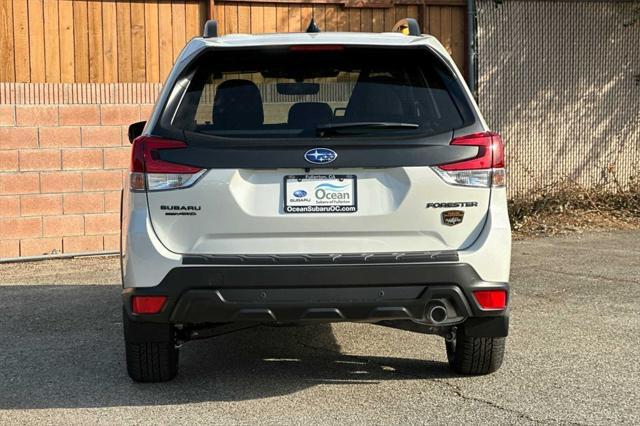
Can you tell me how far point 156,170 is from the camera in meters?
5.19

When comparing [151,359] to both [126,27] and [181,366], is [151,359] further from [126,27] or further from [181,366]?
[126,27]

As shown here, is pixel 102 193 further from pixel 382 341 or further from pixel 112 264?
pixel 382 341

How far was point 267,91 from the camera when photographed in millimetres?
5625

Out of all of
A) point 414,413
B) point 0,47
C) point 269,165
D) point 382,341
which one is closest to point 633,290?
point 382,341

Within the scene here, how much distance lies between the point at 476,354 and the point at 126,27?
21.4 ft

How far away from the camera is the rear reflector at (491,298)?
526 centimetres

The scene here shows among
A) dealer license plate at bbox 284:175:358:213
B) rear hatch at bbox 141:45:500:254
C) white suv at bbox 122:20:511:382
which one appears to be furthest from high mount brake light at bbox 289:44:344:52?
dealer license plate at bbox 284:175:358:213

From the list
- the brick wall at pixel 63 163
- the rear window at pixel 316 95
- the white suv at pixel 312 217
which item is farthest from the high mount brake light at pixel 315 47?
the brick wall at pixel 63 163

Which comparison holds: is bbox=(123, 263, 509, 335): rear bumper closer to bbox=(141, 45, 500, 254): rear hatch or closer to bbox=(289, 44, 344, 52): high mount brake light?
bbox=(141, 45, 500, 254): rear hatch

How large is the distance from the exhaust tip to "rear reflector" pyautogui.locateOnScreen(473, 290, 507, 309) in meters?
0.17

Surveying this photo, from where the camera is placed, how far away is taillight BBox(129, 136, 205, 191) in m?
5.16

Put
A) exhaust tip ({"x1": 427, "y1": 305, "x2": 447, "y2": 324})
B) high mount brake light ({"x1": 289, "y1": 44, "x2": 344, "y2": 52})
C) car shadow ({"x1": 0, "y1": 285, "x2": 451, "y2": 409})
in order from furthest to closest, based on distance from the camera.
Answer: car shadow ({"x1": 0, "y1": 285, "x2": 451, "y2": 409}) → high mount brake light ({"x1": 289, "y1": 44, "x2": 344, "y2": 52}) → exhaust tip ({"x1": 427, "y1": 305, "x2": 447, "y2": 324})

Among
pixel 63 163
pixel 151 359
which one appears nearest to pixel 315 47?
pixel 151 359

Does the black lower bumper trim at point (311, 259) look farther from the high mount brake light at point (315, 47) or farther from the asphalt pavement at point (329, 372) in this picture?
the high mount brake light at point (315, 47)
